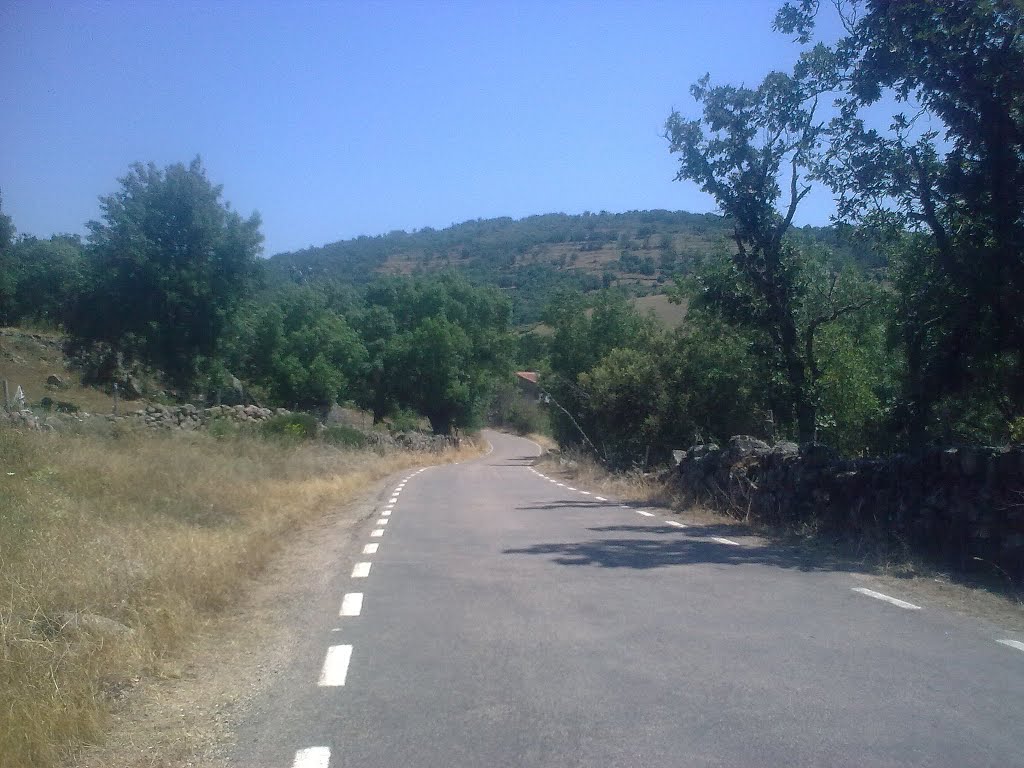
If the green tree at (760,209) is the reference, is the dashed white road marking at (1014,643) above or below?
below

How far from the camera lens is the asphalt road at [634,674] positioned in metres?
4.68

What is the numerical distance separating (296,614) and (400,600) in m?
1.00

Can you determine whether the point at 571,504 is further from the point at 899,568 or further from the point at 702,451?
the point at 899,568

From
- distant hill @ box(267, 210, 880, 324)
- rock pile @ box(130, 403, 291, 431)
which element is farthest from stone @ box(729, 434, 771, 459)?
distant hill @ box(267, 210, 880, 324)

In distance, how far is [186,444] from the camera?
2005cm

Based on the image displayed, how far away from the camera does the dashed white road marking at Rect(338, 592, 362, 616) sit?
7.96 meters

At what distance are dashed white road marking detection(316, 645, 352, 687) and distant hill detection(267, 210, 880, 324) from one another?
96565mm

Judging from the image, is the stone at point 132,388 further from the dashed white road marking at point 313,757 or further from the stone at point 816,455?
the dashed white road marking at point 313,757

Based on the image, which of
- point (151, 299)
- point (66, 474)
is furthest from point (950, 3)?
point (151, 299)

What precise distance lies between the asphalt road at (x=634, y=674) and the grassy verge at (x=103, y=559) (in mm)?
1045

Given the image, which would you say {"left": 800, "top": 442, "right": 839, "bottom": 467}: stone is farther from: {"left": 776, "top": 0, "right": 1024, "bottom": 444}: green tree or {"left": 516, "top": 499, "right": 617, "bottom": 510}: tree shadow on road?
{"left": 516, "top": 499, "right": 617, "bottom": 510}: tree shadow on road

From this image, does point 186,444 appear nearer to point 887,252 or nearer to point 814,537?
point 814,537

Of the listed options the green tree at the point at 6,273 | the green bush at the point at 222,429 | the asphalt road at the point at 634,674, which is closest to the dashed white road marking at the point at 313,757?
the asphalt road at the point at 634,674

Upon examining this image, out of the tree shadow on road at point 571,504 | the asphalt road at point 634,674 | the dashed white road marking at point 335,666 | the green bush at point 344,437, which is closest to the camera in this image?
the asphalt road at point 634,674
